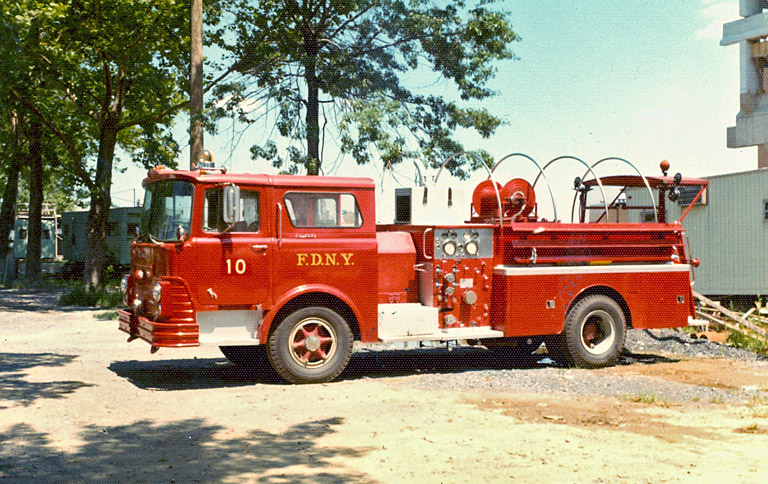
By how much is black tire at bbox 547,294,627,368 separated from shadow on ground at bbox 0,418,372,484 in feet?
14.7

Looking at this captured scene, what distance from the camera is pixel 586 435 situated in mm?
7523

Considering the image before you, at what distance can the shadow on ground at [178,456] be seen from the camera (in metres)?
6.17

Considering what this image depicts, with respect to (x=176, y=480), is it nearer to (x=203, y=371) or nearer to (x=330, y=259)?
(x=330, y=259)

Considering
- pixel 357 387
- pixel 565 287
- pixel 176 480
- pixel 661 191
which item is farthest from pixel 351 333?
pixel 661 191

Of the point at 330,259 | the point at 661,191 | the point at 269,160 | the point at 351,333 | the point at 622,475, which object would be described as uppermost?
the point at 269,160

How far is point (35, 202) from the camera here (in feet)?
98.3

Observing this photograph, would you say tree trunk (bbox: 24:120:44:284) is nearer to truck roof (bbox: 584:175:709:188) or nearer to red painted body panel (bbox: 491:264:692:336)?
truck roof (bbox: 584:175:709:188)

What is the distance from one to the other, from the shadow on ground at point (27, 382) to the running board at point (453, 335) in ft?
12.2

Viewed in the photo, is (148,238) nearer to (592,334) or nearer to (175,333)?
(175,333)

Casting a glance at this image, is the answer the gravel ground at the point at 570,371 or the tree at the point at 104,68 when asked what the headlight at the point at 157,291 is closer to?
the gravel ground at the point at 570,371

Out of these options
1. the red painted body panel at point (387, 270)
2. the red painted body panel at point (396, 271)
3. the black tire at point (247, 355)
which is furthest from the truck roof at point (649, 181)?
the black tire at point (247, 355)

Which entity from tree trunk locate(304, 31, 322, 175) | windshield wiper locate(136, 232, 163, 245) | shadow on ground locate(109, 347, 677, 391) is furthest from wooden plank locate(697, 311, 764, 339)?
windshield wiper locate(136, 232, 163, 245)

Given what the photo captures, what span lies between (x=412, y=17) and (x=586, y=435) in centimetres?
1390

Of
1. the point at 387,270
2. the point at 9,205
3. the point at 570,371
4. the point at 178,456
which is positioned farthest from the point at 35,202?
the point at 178,456
